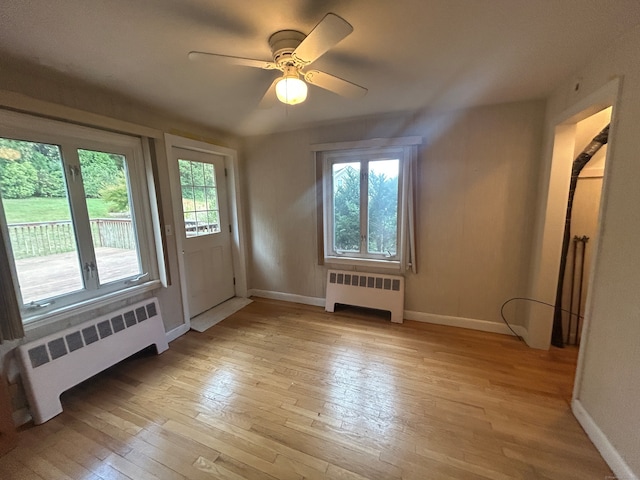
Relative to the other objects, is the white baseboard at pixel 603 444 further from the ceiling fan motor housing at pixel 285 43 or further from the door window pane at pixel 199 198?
the door window pane at pixel 199 198

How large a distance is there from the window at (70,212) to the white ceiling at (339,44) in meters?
0.47

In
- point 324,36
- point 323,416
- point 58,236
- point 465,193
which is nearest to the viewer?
point 324,36

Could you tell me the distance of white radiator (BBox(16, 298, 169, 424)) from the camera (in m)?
1.66

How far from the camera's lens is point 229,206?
11.5ft

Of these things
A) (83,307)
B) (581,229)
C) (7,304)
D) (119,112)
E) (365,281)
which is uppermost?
(119,112)

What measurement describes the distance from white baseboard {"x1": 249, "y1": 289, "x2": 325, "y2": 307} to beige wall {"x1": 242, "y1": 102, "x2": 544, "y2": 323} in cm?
106

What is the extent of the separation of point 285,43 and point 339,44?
328 mm

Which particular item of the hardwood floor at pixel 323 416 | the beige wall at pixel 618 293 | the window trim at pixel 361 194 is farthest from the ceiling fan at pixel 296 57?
the hardwood floor at pixel 323 416

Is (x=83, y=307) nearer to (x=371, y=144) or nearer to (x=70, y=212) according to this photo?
(x=70, y=212)

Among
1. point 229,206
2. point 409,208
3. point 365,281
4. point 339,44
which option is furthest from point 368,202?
point 229,206

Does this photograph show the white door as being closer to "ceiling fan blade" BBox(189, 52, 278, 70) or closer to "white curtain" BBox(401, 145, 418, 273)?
"ceiling fan blade" BBox(189, 52, 278, 70)

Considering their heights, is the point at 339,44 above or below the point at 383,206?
above

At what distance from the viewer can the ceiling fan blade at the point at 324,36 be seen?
100 centimetres

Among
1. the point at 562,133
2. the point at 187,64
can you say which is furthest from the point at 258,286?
the point at 562,133
